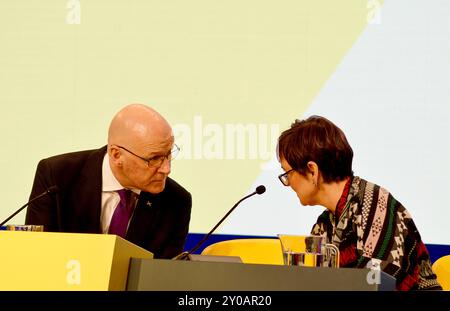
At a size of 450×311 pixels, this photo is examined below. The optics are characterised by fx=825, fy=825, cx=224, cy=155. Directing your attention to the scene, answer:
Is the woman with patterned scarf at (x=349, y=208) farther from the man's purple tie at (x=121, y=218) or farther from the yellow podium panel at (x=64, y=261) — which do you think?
the yellow podium panel at (x=64, y=261)

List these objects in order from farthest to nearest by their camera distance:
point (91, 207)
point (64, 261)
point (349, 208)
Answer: point (91, 207) < point (349, 208) < point (64, 261)

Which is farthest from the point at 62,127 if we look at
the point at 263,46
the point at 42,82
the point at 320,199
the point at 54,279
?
the point at 54,279

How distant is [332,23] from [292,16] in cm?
20

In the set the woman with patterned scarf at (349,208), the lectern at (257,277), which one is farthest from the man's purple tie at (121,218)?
the lectern at (257,277)

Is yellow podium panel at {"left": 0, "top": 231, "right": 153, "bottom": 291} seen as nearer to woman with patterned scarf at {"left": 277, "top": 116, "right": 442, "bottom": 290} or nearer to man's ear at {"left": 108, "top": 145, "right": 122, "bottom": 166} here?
woman with patterned scarf at {"left": 277, "top": 116, "right": 442, "bottom": 290}

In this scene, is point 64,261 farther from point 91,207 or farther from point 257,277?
point 91,207

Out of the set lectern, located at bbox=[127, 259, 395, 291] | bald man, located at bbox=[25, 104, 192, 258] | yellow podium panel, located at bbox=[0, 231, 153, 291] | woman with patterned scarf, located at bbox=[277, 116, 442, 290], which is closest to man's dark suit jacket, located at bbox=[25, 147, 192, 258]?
bald man, located at bbox=[25, 104, 192, 258]

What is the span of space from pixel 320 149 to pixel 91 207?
96 centimetres

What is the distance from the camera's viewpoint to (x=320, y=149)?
9.34ft

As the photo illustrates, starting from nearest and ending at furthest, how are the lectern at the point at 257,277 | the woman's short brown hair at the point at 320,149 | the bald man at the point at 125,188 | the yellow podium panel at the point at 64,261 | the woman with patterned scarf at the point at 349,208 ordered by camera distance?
1. the lectern at the point at 257,277
2. the yellow podium panel at the point at 64,261
3. the woman with patterned scarf at the point at 349,208
4. the woman's short brown hair at the point at 320,149
5. the bald man at the point at 125,188

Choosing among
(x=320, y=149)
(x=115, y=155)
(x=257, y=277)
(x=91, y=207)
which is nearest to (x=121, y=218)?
(x=91, y=207)

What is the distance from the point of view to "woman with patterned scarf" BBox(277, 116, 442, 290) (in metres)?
2.63

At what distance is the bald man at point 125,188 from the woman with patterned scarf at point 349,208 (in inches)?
22.0

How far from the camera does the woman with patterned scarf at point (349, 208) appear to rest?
263 centimetres
